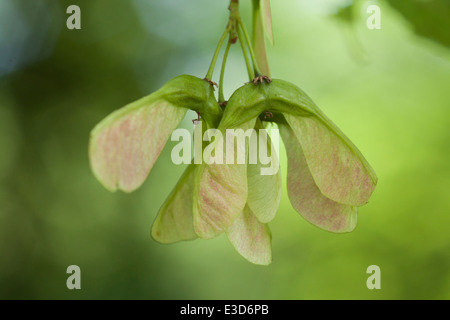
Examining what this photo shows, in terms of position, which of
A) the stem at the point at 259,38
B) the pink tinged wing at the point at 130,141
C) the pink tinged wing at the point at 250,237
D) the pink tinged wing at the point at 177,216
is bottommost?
the pink tinged wing at the point at 250,237

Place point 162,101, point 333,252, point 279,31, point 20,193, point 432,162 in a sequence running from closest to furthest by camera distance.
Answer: point 162,101
point 432,162
point 333,252
point 279,31
point 20,193

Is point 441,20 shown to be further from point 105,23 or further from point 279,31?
point 105,23

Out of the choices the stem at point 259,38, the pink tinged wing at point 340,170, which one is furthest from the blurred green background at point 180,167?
→ the pink tinged wing at point 340,170

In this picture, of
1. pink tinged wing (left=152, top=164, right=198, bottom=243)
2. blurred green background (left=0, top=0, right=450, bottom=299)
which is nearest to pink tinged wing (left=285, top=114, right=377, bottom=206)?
pink tinged wing (left=152, top=164, right=198, bottom=243)

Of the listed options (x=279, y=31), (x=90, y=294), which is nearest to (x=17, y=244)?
(x=90, y=294)

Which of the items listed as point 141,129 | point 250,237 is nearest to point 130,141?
point 141,129

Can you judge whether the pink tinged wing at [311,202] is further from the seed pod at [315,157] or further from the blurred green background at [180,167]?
the blurred green background at [180,167]

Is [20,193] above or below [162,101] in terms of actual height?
above
